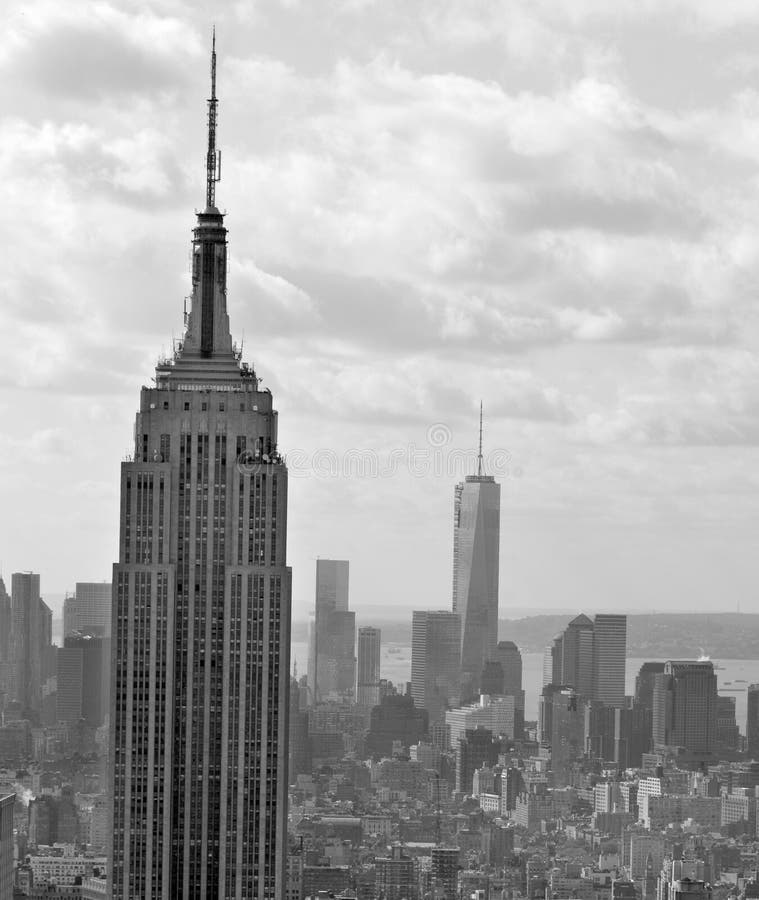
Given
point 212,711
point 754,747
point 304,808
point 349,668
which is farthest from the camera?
point 754,747

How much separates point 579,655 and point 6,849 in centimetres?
3579

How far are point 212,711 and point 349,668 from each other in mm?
30469

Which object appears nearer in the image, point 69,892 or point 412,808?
point 69,892

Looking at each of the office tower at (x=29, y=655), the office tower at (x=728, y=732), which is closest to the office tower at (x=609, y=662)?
the office tower at (x=728, y=732)

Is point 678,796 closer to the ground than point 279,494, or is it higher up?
closer to the ground

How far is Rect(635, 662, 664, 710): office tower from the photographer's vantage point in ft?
276

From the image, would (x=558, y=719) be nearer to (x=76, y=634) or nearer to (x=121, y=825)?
(x=76, y=634)

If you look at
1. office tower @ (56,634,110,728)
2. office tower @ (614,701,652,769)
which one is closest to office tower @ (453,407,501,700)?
office tower @ (56,634,110,728)

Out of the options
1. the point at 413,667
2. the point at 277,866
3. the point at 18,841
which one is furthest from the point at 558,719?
the point at 277,866

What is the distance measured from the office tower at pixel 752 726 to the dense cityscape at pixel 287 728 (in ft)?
0.41

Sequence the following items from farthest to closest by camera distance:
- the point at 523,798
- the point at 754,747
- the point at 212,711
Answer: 1. the point at 754,747
2. the point at 523,798
3. the point at 212,711

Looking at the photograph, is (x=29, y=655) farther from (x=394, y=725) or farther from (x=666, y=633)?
(x=666, y=633)

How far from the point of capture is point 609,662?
89.1 meters

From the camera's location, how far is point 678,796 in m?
86.8
